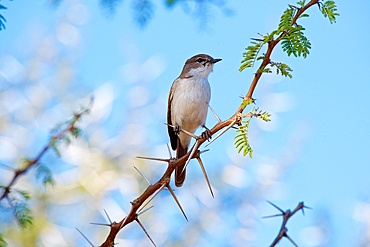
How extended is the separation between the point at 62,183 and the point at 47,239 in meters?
1.44

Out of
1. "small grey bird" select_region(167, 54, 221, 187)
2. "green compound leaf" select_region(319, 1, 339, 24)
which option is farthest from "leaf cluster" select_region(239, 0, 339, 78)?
"small grey bird" select_region(167, 54, 221, 187)

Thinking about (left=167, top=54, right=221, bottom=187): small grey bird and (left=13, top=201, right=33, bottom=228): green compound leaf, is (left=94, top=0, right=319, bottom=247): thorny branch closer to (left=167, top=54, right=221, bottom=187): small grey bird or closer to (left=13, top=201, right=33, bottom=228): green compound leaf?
(left=13, top=201, right=33, bottom=228): green compound leaf

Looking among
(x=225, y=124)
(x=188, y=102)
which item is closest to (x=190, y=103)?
(x=188, y=102)

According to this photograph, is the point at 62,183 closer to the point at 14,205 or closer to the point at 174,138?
the point at 174,138

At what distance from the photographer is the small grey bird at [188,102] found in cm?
575

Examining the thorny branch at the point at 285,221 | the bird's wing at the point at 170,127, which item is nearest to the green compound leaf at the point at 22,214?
the thorny branch at the point at 285,221

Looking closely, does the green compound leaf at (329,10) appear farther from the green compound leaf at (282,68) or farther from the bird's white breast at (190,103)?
the bird's white breast at (190,103)

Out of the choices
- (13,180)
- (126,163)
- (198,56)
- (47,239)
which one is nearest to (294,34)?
(13,180)

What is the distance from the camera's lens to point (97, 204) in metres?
10.4

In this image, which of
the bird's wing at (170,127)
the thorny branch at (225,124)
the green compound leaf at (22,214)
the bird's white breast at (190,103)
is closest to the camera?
the thorny branch at (225,124)

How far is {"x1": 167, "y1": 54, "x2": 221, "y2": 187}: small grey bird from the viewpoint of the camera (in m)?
5.75

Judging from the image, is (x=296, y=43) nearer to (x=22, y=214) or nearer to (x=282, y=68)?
(x=282, y=68)

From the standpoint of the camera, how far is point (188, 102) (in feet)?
19.0

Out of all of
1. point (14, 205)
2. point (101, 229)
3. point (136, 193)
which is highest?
point (136, 193)
